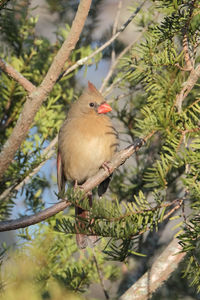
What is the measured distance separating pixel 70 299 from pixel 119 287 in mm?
1905

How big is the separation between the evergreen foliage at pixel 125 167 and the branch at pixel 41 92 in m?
0.23

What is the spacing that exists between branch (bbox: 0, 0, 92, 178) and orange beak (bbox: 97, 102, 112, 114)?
0.94 meters

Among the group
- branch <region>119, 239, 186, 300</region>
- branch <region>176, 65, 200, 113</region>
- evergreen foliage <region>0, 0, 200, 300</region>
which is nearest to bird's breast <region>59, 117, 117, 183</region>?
evergreen foliage <region>0, 0, 200, 300</region>

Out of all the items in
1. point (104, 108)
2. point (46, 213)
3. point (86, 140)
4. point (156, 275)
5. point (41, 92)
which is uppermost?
point (41, 92)

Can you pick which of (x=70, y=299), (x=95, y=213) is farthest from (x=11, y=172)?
(x=70, y=299)

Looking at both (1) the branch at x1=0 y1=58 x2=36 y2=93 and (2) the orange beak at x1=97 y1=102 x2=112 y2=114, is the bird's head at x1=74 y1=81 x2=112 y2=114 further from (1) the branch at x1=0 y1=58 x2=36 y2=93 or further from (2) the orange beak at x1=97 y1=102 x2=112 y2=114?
(1) the branch at x1=0 y1=58 x2=36 y2=93

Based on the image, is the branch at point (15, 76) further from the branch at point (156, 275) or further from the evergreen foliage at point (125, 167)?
the branch at point (156, 275)

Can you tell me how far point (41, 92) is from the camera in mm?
1703

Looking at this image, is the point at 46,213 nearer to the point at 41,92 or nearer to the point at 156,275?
the point at 41,92

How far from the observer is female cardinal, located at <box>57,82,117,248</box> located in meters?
2.66

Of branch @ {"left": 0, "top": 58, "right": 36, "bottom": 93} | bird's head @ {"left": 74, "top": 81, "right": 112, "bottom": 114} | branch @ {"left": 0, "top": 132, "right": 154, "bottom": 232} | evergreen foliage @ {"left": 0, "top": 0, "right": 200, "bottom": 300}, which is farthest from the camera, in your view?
bird's head @ {"left": 74, "top": 81, "right": 112, "bottom": 114}

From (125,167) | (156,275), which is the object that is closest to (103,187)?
(125,167)

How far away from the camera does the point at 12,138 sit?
175cm

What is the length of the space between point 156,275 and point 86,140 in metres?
1.00
